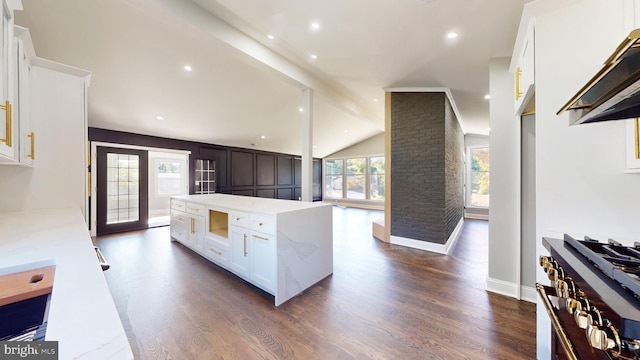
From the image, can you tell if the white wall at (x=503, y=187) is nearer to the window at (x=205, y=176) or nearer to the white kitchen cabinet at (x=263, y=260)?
the white kitchen cabinet at (x=263, y=260)

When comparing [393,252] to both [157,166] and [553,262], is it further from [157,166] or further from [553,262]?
[157,166]

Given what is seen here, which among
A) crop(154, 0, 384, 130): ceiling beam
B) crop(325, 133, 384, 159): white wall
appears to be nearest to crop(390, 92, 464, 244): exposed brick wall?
crop(154, 0, 384, 130): ceiling beam

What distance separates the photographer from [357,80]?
4.01 meters

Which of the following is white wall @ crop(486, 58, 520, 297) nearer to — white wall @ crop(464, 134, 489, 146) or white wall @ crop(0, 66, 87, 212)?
white wall @ crop(0, 66, 87, 212)

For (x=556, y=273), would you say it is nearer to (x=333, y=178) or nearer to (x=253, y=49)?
(x=253, y=49)

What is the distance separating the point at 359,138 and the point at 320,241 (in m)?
6.60

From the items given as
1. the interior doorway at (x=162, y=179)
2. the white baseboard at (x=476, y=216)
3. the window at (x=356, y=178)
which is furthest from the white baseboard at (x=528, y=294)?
the interior doorway at (x=162, y=179)

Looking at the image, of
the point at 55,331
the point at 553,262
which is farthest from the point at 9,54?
the point at 553,262

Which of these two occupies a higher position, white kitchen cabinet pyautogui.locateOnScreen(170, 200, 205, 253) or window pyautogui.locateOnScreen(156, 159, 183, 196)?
window pyautogui.locateOnScreen(156, 159, 183, 196)

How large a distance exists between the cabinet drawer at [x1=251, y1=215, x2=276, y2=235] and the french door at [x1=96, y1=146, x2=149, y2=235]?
14.4 feet

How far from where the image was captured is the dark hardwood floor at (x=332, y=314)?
166 cm

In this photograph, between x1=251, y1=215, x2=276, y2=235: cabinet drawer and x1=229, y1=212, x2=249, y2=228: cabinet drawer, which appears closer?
x1=251, y1=215, x2=276, y2=235: cabinet drawer

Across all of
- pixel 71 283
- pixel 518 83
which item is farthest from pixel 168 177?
pixel 518 83

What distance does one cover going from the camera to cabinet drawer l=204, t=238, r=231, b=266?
2.83 m
